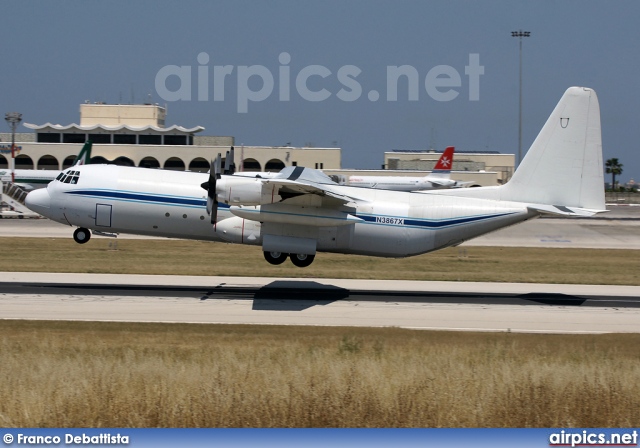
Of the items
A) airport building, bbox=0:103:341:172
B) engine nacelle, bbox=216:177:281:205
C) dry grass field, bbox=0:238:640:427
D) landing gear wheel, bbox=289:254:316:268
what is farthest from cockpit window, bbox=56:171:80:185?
airport building, bbox=0:103:341:172

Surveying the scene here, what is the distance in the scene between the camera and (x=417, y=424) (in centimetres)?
1414

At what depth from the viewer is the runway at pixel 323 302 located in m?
26.3

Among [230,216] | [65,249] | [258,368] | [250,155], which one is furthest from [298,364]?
[250,155]

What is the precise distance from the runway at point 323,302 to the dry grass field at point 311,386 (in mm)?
4562

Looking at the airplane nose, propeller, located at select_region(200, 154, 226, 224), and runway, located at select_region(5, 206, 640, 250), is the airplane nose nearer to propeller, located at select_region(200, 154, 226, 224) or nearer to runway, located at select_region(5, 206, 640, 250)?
propeller, located at select_region(200, 154, 226, 224)

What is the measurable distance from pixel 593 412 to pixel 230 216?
19.6 m

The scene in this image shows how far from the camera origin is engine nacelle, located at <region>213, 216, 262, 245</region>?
103 feet

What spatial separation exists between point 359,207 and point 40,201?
45.9ft

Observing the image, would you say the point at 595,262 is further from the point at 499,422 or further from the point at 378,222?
the point at 499,422

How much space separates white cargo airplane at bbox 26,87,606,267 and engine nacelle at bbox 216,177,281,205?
1.24m

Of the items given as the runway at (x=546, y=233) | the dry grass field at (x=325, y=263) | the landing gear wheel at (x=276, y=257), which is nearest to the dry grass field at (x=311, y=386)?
the landing gear wheel at (x=276, y=257)

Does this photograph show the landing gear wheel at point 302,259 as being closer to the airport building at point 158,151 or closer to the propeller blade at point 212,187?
the propeller blade at point 212,187

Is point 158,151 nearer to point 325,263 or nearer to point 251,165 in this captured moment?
point 251,165

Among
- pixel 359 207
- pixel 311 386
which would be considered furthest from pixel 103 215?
pixel 311 386
